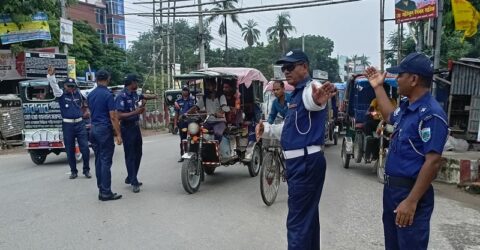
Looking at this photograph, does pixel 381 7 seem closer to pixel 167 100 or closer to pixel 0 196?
pixel 167 100

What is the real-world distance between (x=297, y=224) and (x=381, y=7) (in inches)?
755

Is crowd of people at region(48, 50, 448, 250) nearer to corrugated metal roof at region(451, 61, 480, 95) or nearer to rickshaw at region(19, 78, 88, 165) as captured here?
rickshaw at region(19, 78, 88, 165)

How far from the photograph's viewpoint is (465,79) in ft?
38.4

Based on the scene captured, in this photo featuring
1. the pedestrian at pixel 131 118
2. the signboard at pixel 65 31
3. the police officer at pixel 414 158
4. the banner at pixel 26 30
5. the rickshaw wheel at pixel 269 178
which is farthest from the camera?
the banner at pixel 26 30

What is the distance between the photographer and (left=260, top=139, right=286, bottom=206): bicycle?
22.9 ft

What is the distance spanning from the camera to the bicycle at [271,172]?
275 inches

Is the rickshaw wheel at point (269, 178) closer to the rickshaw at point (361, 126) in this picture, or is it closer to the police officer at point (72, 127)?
the rickshaw at point (361, 126)

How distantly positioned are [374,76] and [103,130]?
4974 mm

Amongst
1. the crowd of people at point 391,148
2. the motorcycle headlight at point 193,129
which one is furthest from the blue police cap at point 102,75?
the crowd of people at point 391,148

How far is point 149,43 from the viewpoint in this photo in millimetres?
75500

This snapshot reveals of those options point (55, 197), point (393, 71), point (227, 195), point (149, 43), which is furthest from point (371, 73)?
point (149, 43)

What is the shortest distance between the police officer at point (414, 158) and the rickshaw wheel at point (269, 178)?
3691 mm

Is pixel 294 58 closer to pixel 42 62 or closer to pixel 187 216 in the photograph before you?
pixel 187 216

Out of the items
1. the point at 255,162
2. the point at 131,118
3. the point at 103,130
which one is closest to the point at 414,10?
the point at 255,162
